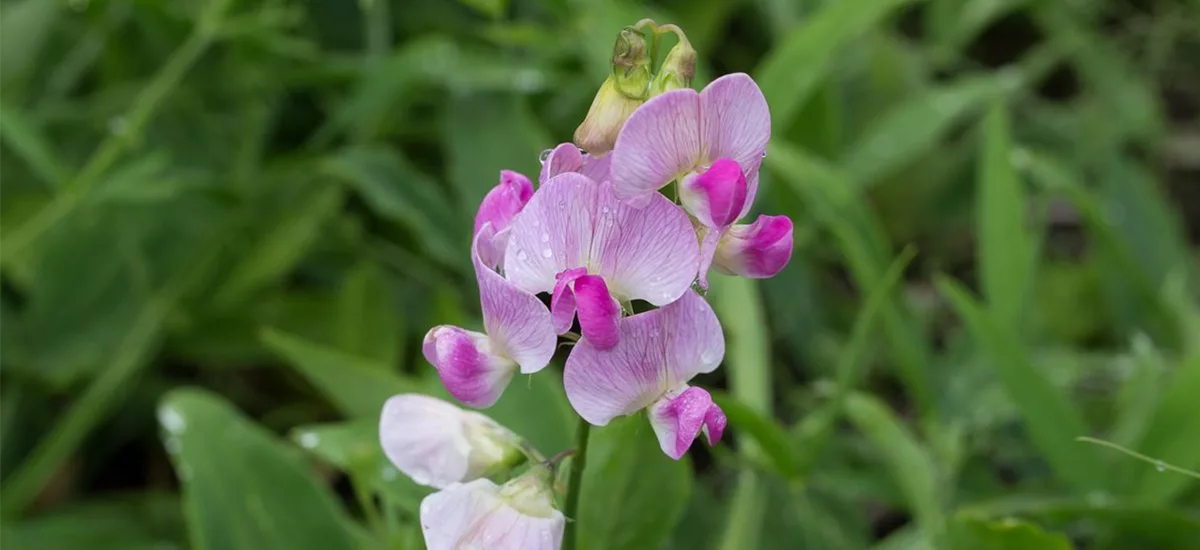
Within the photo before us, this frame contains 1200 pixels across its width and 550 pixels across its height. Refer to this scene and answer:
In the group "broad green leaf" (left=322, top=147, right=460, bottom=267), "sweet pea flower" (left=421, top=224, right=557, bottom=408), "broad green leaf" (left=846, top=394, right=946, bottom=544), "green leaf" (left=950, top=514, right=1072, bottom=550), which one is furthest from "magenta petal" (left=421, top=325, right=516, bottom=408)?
"broad green leaf" (left=322, top=147, right=460, bottom=267)

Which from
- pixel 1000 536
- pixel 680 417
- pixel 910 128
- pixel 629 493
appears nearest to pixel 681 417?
pixel 680 417

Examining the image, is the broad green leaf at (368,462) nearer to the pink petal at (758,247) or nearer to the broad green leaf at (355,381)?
the broad green leaf at (355,381)

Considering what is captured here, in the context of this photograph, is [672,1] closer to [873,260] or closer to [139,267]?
[873,260]

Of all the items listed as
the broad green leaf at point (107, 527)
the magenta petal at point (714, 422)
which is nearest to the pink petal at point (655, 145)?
the magenta petal at point (714, 422)

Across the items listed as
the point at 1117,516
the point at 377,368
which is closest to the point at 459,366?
the point at 377,368

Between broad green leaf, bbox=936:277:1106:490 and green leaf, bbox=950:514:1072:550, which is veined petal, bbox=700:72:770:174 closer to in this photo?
green leaf, bbox=950:514:1072:550

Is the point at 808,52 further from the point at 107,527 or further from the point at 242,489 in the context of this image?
the point at 107,527

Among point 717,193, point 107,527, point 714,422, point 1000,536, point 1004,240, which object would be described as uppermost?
point 717,193
